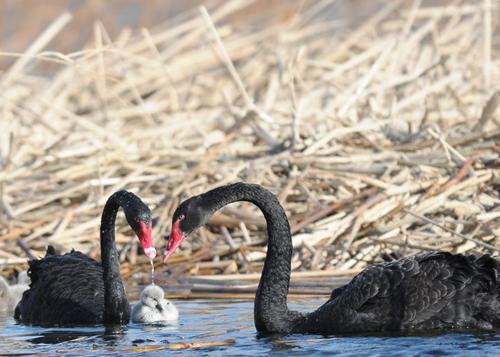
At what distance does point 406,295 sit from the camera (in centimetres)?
630

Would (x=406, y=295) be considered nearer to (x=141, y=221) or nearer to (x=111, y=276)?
(x=141, y=221)

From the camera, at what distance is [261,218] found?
9.34 meters

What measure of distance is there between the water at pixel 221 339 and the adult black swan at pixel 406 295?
0.32 ft

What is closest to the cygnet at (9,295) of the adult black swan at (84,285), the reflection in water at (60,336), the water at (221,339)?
the adult black swan at (84,285)

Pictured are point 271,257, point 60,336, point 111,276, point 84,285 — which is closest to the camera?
point 271,257

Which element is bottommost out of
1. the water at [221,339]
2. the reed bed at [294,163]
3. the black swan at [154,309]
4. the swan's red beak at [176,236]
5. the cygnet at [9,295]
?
the water at [221,339]

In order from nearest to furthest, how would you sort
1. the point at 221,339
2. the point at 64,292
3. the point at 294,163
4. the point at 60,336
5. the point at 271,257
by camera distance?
the point at 221,339 < the point at 271,257 < the point at 60,336 < the point at 64,292 < the point at 294,163

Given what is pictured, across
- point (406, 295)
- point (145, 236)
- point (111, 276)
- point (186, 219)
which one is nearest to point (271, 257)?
point (186, 219)

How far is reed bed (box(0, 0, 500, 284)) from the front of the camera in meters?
8.97

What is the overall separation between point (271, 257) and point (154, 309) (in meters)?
0.95

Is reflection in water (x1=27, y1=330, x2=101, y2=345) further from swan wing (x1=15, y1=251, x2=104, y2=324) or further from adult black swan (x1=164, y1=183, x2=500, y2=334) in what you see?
adult black swan (x1=164, y1=183, x2=500, y2=334)

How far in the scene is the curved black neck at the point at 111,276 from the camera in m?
7.52

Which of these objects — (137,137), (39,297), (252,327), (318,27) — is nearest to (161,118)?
(137,137)

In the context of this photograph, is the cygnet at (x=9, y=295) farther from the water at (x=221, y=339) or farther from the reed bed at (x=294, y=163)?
the water at (x=221, y=339)
